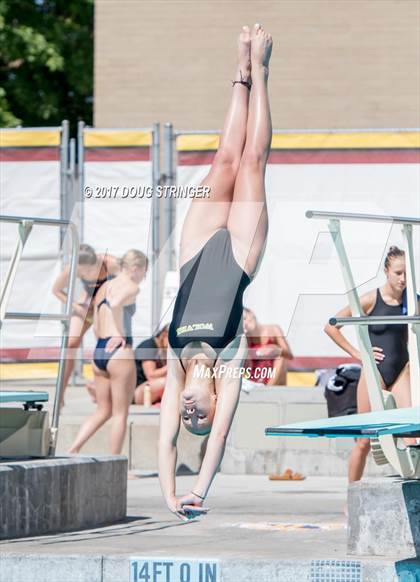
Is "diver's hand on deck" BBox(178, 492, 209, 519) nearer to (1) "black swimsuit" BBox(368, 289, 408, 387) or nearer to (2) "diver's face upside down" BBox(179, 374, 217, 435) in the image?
(2) "diver's face upside down" BBox(179, 374, 217, 435)

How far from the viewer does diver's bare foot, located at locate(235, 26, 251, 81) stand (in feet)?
14.5

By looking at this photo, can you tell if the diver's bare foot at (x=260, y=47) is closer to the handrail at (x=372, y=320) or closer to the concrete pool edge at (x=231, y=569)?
→ the handrail at (x=372, y=320)

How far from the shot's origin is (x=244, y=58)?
4492 mm

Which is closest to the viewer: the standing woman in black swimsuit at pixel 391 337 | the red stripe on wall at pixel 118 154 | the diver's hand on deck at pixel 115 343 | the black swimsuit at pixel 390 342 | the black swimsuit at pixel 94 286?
the black swimsuit at pixel 94 286

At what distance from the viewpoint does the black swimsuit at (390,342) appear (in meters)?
7.11

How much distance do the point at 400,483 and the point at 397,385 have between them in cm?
61

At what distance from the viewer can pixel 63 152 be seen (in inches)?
484

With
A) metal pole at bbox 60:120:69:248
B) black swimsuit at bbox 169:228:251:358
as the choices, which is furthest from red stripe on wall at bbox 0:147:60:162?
black swimsuit at bbox 169:228:251:358

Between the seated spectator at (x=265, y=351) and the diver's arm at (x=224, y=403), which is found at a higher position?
the seated spectator at (x=265, y=351)

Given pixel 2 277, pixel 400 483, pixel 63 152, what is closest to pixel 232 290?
pixel 400 483

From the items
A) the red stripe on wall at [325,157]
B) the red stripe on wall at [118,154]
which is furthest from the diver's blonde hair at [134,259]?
the red stripe on wall at [325,157]

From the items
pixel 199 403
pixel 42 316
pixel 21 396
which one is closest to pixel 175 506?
pixel 199 403

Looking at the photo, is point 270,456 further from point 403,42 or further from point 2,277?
point 403,42

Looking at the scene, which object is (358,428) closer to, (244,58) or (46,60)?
(244,58)
